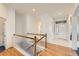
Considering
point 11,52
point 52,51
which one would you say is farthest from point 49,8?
point 11,52

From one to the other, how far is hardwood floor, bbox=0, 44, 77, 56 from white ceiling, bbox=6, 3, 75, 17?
2.21 ft

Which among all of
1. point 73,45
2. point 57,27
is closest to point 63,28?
point 57,27

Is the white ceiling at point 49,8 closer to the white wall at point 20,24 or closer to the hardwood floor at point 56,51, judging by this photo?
the white wall at point 20,24

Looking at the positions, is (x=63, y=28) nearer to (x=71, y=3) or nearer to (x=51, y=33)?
(x=51, y=33)

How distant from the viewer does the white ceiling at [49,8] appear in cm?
210

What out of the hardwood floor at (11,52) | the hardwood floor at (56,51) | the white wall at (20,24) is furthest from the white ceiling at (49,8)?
the hardwood floor at (11,52)

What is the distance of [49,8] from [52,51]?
88 cm

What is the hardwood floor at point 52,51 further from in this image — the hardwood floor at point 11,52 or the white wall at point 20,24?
the white wall at point 20,24

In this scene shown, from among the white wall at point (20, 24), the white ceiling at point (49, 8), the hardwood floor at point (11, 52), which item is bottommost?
the hardwood floor at point (11, 52)

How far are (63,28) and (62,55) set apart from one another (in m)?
0.55

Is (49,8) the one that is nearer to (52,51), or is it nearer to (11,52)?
(52,51)

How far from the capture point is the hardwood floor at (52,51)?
2.10 meters

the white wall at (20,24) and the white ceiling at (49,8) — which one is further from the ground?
the white ceiling at (49,8)

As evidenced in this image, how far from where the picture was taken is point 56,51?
7.06ft
